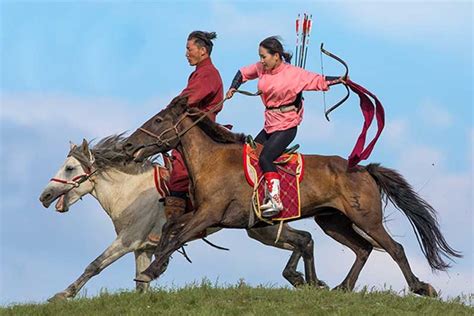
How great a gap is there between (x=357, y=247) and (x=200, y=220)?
239 centimetres

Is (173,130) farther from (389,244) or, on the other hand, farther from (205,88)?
(389,244)

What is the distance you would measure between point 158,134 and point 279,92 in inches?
62.1

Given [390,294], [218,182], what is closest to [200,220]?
[218,182]

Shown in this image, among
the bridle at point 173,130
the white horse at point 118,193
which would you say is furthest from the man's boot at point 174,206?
the bridle at point 173,130

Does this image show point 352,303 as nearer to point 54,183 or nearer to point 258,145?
point 258,145

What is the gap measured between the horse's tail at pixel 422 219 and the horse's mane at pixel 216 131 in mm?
2024

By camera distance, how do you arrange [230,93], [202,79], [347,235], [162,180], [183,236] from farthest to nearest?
[162,180]
[347,235]
[202,79]
[230,93]
[183,236]

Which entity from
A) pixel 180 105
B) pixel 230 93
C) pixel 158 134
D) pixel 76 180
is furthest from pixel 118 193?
pixel 230 93

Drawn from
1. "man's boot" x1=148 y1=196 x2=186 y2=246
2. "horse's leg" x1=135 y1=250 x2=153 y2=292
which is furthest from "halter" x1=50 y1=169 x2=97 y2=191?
"man's boot" x1=148 y1=196 x2=186 y2=246

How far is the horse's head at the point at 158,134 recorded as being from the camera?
13656 mm

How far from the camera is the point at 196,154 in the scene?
45.0 feet

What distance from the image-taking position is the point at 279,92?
13562 mm

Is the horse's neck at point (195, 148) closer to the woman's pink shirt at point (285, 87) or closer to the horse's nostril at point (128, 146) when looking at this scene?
the horse's nostril at point (128, 146)

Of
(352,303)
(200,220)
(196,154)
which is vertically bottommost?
(352,303)
